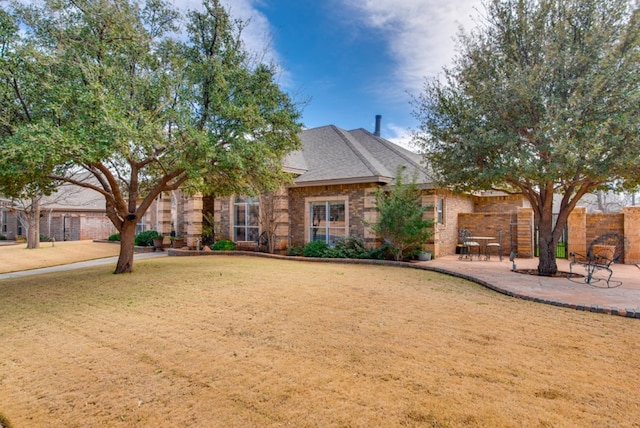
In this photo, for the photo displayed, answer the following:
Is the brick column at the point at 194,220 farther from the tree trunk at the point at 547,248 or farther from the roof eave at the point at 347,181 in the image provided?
the tree trunk at the point at 547,248

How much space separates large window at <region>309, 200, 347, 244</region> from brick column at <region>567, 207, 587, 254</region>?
8276mm

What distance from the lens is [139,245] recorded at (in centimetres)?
1961

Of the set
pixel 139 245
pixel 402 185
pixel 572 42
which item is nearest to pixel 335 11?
pixel 402 185

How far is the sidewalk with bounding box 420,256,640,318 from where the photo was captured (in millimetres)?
6406

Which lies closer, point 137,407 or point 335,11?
point 137,407

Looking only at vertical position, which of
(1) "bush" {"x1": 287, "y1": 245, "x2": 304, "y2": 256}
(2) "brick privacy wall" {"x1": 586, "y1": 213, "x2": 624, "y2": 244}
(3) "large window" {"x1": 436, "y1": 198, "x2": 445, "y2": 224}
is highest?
(3) "large window" {"x1": 436, "y1": 198, "x2": 445, "y2": 224}

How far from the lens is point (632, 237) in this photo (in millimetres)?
12008

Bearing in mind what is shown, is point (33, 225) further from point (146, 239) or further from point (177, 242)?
point (177, 242)

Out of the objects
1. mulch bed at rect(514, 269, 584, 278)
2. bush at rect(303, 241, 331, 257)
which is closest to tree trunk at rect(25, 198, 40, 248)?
bush at rect(303, 241, 331, 257)

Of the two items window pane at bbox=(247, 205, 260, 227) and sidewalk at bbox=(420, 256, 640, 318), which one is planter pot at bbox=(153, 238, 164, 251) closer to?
window pane at bbox=(247, 205, 260, 227)

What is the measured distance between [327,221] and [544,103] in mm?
8730

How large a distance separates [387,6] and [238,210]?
1063cm

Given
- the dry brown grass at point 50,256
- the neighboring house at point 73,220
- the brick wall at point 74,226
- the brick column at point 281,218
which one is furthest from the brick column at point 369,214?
the neighboring house at point 73,220

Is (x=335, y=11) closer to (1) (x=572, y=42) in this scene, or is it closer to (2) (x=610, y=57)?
(1) (x=572, y=42)
